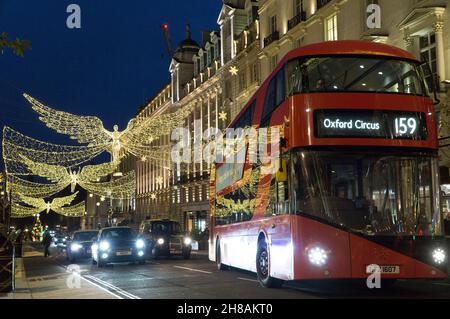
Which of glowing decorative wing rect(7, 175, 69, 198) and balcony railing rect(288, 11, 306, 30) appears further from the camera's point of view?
glowing decorative wing rect(7, 175, 69, 198)

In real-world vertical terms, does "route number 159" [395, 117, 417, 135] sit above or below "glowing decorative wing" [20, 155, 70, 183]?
below

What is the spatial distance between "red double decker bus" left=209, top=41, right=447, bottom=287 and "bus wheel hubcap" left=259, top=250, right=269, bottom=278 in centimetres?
180

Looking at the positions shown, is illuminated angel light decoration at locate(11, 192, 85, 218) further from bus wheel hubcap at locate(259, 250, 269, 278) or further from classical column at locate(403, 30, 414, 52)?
bus wheel hubcap at locate(259, 250, 269, 278)

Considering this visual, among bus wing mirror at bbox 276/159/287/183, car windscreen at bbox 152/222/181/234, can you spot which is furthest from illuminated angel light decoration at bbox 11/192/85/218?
bus wing mirror at bbox 276/159/287/183

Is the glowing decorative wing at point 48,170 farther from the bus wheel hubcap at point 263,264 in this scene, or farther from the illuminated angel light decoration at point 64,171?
the bus wheel hubcap at point 263,264

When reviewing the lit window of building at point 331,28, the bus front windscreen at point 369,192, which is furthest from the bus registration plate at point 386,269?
the lit window of building at point 331,28

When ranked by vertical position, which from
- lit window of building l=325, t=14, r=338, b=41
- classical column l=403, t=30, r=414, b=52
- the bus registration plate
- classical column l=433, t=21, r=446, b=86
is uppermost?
lit window of building l=325, t=14, r=338, b=41

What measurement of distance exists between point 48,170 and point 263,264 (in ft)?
82.3

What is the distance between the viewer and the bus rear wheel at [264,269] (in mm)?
14258

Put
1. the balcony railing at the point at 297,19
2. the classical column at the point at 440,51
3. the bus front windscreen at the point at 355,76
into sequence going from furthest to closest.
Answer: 1. the balcony railing at the point at 297,19
2. the classical column at the point at 440,51
3. the bus front windscreen at the point at 355,76

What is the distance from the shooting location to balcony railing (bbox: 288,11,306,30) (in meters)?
39.8

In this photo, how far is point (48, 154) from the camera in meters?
31.7

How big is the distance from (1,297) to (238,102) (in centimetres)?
4187

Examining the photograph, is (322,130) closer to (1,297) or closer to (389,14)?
(1,297)
